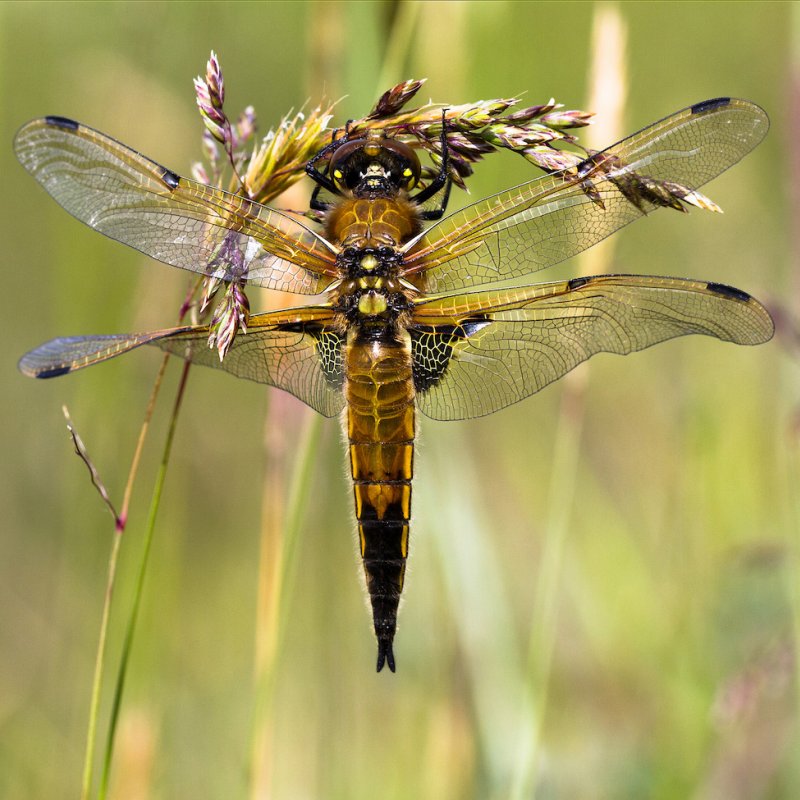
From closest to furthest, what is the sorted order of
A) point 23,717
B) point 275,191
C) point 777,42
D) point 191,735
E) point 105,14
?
point 275,191
point 23,717
point 191,735
point 105,14
point 777,42

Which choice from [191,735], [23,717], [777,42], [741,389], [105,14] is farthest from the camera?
[777,42]

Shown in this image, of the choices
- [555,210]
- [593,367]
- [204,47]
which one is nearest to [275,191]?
[555,210]

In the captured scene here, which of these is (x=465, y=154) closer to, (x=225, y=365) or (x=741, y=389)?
(x=225, y=365)

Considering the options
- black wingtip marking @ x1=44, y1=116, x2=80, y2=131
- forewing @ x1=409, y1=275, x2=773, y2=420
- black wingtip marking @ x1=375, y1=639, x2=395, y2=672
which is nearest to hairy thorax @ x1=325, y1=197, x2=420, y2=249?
forewing @ x1=409, y1=275, x2=773, y2=420

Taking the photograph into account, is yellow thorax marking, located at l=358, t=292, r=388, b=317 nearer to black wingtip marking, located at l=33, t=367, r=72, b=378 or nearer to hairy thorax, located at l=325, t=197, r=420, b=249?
hairy thorax, located at l=325, t=197, r=420, b=249

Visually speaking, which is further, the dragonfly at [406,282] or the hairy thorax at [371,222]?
the hairy thorax at [371,222]

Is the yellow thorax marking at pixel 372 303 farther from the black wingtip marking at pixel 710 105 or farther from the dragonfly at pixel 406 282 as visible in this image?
the black wingtip marking at pixel 710 105

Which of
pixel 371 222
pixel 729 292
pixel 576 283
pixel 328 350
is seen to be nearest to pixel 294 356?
pixel 328 350

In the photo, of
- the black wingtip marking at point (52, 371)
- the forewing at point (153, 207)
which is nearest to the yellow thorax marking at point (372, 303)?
the forewing at point (153, 207)
